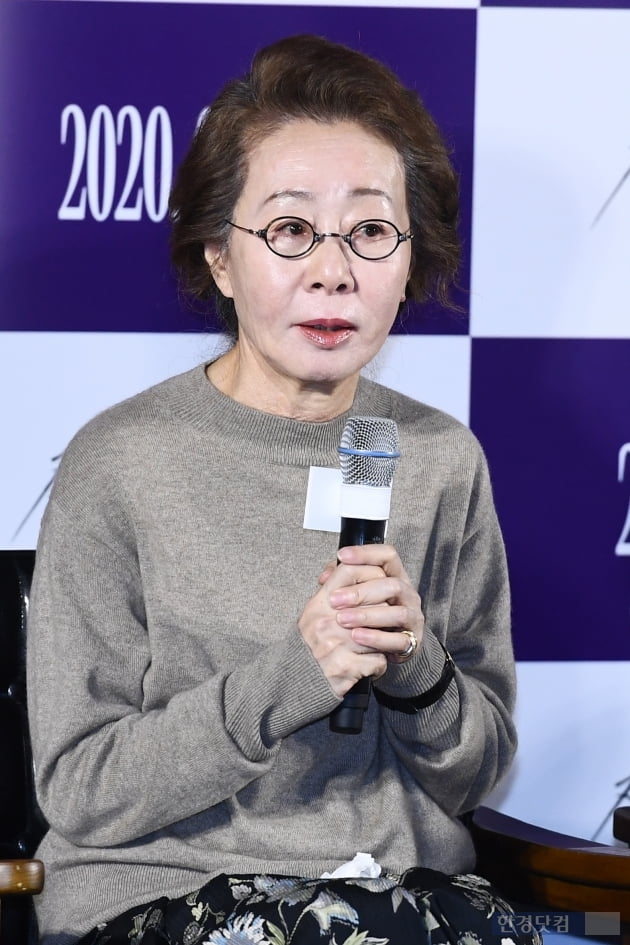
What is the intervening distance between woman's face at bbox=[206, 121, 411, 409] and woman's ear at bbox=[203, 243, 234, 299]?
6 cm

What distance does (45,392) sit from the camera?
1.90m

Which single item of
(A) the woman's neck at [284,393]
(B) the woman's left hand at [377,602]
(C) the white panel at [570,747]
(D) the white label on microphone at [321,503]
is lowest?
(C) the white panel at [570,747]

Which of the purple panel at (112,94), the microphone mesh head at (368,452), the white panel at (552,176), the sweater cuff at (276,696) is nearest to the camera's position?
the microphone mesh head at (368,452)

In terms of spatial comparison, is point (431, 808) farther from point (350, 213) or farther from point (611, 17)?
point (611, 17)

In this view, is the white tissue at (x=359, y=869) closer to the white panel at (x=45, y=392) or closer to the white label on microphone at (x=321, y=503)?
the white label on microphone at (x=321, y=503)

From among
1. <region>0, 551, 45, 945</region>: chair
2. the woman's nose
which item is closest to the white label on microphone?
the woman's nose

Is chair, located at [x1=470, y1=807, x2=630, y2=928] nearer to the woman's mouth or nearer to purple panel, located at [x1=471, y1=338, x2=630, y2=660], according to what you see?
purple panel, located at [x1=471, y1=338, x2=630, y2=660]

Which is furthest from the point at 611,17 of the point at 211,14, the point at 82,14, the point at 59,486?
the point at 59,486

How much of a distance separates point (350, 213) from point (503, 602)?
1.73 feet

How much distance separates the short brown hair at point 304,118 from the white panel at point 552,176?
0.41 m

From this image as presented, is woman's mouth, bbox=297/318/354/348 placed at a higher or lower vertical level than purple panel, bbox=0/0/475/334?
lower

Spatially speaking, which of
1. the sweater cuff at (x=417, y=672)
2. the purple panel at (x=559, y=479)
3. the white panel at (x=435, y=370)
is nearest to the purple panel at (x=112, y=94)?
the white panel at (x=435, y=370)

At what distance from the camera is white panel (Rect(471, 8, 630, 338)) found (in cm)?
197

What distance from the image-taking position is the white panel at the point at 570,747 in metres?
2.06
